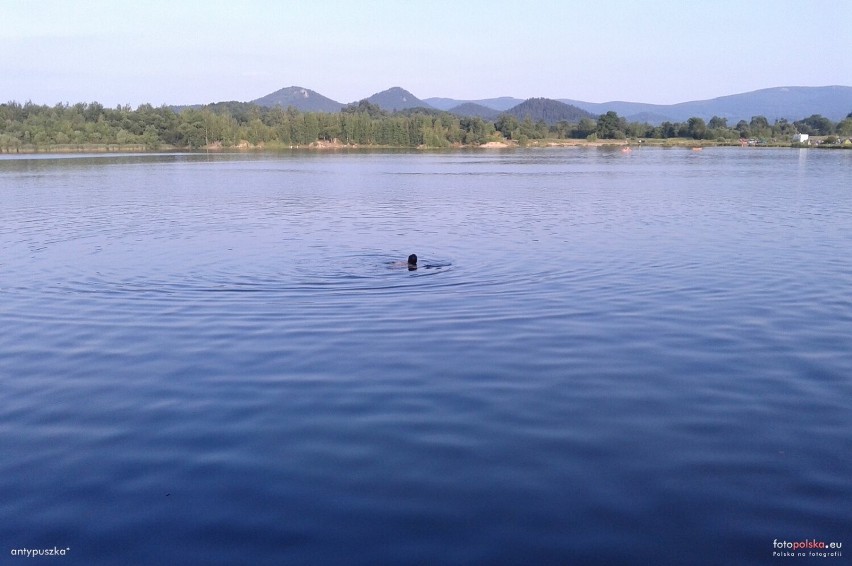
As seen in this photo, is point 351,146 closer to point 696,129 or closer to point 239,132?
point 239,132

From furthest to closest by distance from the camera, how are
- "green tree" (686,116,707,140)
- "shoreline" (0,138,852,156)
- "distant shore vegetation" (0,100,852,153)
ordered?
1. "green tree" (686,116,707,140)
2. "distant shore vegetation" (0,100,852,153)
3. "shoreline" (0,138,852,156)

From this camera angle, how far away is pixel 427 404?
8.72m

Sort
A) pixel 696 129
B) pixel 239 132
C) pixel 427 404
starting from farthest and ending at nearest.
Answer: pixel 696 129 → pixel 239 132 → pixel 427 404

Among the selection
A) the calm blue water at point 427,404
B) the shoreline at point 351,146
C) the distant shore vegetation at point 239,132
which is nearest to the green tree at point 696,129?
the distant shore vegetation at point 239,132

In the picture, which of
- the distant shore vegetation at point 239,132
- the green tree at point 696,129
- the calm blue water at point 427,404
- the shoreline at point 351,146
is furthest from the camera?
the green tree at point 696,129

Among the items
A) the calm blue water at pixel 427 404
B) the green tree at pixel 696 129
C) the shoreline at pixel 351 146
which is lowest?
the calm blue water at pixel 427 404

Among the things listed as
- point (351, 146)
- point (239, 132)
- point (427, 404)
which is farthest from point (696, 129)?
point (427, 404)

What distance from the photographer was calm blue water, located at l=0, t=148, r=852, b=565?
19.7 ft

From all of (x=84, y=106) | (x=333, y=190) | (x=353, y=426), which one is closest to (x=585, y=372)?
(x=353, y=426)

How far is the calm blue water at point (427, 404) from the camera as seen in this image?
6020 millimetres

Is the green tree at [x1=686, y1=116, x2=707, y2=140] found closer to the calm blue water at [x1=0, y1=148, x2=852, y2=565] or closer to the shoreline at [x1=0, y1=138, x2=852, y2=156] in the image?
the shoreline at [x1=0, y1=138, x2=852, y2=156]

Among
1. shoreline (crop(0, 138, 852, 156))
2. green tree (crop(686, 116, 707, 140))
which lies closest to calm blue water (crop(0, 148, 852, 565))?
shoreline (crop(0, 138, 852, 156))

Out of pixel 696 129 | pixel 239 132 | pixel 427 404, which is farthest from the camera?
pixel 696 129

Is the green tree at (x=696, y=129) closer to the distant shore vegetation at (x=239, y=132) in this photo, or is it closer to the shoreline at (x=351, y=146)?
the distant shore vegetation at (x=239, y=132)
